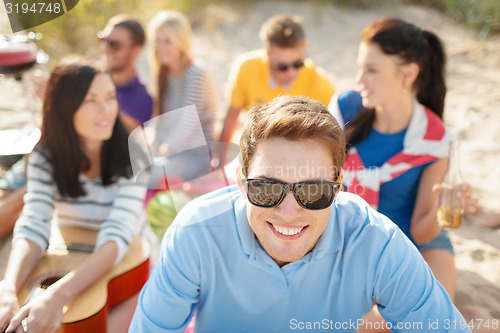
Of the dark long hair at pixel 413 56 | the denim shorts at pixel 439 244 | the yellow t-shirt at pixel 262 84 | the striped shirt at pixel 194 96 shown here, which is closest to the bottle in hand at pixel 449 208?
the denim shorts at pixel 439 244

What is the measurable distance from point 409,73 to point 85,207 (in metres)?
1.81

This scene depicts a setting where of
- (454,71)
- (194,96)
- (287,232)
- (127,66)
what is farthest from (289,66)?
(454,71)

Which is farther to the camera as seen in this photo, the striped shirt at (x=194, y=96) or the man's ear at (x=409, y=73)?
the striped shirt at (x=194, y=96)

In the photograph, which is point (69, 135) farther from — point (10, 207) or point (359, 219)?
point (359, 219)

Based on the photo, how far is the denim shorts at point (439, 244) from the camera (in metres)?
2.22

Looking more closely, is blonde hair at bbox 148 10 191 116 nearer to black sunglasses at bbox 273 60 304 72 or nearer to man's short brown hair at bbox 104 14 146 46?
man's short brown hair at bbox 104 14 146 46

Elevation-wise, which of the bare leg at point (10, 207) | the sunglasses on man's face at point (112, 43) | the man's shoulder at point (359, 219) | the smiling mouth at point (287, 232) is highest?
the sunglasses on man's face at point (112, 43)

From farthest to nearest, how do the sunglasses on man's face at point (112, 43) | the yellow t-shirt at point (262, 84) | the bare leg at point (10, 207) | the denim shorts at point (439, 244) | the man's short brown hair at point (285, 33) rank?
the sunglasses on man's face at point (112, 43) → the yellow t-shirt at point (262, 84) → the man's short brown hair at point (285, 33) → the bare leg at point (10, 207) → the denim shorts at point (439, 244)

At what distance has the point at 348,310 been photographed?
147 centimetres

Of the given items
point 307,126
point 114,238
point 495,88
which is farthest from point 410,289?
point 495,88

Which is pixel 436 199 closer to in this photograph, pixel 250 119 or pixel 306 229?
pixel 306 229

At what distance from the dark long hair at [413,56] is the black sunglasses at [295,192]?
3.85 feet

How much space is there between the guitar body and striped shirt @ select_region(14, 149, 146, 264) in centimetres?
8

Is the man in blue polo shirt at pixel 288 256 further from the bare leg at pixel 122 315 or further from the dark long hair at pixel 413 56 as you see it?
the dark long hair at pixel 413 56
